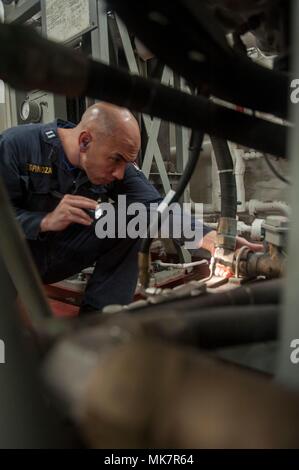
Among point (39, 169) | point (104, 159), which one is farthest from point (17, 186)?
point (104, 159)

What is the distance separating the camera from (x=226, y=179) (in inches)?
35.3

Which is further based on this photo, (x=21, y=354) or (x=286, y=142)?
(x=286, y=142)

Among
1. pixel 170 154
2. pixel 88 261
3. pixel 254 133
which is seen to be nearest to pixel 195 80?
pixel 254 133

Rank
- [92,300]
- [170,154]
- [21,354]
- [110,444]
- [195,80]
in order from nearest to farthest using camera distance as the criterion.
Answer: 1. [110,444]
2. [21,354]
3. [195,80]
4. [92,300]
5. [170,154]

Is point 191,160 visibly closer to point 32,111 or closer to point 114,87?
point 114,87

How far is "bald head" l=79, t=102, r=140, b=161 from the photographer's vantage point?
1.31m

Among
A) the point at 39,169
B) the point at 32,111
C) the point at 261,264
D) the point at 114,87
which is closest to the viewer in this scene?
the point at 114,87

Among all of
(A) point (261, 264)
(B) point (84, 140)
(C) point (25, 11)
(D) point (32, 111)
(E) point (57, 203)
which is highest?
(C) point (25, 11)

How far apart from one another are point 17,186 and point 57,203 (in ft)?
0.54

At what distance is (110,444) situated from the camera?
20 cm

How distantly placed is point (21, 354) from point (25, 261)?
0.33ft

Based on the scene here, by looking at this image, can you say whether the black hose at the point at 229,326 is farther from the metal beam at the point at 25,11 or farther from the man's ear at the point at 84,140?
the metal beam at the point at 25,11

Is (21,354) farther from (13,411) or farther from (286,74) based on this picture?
(286,74)
